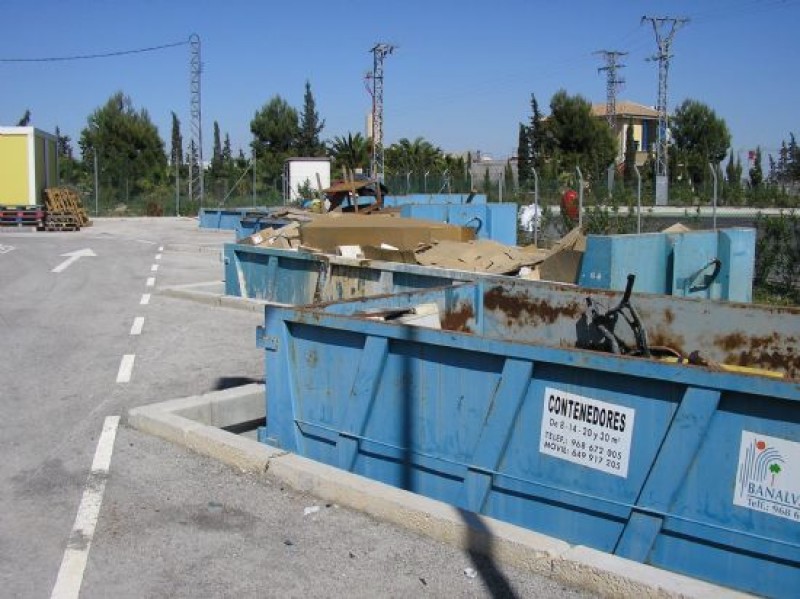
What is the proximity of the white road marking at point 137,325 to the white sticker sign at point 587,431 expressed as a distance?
892 centimetres

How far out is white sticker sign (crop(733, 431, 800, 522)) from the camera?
425 centimetres

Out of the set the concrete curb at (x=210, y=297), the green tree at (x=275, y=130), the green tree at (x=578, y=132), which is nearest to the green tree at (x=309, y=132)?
the green tree at (x=275, y=130)

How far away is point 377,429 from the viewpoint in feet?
20.0

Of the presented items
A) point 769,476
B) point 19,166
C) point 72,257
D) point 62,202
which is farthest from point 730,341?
point 62,202

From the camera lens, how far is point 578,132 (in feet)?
228

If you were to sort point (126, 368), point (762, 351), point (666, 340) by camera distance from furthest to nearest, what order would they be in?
point (126, 368), point (666, 340), point (762, 351)

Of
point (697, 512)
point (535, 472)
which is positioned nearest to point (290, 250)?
point (535, 472)

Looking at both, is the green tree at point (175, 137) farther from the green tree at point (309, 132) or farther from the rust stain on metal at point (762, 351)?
the rust stain on metal at point (762, 351)

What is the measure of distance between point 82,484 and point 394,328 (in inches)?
97.8

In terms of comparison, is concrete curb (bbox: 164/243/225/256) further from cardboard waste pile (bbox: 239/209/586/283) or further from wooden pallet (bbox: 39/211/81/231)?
cardboard waste pile (bbox: 239/209/586/283)

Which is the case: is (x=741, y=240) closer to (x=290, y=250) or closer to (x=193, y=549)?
(x=290, y=250)

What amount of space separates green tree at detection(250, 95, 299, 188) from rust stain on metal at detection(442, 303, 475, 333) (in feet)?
234

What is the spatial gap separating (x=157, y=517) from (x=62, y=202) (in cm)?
3382

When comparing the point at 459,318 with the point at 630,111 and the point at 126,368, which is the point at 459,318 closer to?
the point at 126,368
